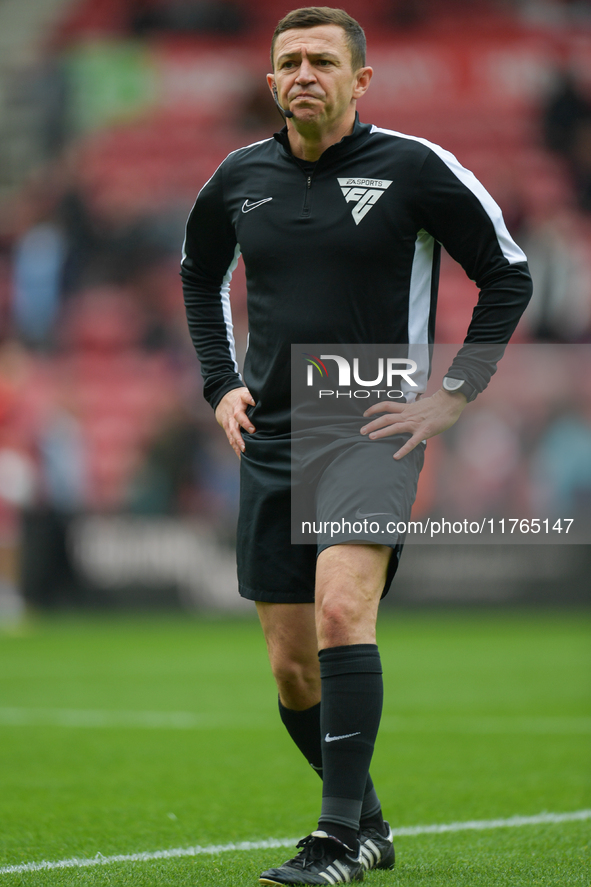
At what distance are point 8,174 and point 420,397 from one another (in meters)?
18.5

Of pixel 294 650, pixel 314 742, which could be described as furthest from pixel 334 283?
pixel 314 742

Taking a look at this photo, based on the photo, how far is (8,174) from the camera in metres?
20.8

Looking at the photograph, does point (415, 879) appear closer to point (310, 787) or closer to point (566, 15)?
point (310, 787)

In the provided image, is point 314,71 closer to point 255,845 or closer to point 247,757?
point 255,845

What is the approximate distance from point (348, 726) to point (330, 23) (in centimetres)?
189

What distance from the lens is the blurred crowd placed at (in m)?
12.7

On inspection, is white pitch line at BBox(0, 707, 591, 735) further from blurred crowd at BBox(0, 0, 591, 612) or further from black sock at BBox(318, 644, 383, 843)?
blurred crowd at BBox(0, 0, 591, 612)

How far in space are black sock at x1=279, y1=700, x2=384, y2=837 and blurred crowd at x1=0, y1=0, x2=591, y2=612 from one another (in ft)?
28.4

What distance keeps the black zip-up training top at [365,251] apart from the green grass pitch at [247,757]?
133 centimetres

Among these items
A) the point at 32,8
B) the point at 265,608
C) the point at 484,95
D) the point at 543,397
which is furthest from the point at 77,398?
the point at 265,608

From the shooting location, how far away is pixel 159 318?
16.5 m

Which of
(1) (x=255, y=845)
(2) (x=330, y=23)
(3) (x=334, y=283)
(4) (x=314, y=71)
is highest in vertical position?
(2) (x=330, y=23)

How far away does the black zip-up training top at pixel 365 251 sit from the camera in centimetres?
339

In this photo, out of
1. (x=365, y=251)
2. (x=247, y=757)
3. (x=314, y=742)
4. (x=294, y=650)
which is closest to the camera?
(x=365, y=251)
